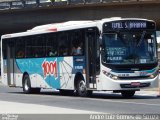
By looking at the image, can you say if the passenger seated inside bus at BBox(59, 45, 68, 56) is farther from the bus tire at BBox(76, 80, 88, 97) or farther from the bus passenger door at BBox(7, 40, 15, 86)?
the bus passenger door at BBox(7, 40, 15, 86)

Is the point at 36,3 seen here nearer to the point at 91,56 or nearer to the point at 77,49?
the point at 77,49

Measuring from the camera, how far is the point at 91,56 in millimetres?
26219

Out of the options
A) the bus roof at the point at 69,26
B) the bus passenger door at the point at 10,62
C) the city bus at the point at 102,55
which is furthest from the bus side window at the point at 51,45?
the bus passenger door at the point at 10,62

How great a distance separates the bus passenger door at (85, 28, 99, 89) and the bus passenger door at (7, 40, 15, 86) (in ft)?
27.7

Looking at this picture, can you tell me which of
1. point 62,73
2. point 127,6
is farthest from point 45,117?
point 127,6

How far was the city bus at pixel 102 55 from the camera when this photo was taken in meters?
25.4

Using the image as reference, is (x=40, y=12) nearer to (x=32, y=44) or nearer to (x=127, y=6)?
(x=127, y=6)

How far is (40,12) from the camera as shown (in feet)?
203

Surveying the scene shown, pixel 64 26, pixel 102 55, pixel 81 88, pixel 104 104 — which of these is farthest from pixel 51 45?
pixel 104 104

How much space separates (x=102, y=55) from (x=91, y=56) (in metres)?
0.83

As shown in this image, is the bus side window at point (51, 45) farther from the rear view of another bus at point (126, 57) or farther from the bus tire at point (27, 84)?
the rear view of another bus at point (126, 57)

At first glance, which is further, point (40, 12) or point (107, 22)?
point (40, 12)

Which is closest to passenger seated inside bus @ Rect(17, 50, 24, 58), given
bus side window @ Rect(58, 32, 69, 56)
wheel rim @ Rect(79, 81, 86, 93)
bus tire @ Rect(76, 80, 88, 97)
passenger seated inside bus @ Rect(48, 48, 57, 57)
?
passenger seated inside bus @ Rect(48, 48, 57, 57)

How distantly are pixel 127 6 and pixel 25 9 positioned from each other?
12.1 meters
